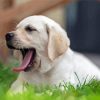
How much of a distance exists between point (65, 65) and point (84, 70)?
0.52 meters

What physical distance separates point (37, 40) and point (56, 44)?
0.71ft

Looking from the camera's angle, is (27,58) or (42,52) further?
(42,52)

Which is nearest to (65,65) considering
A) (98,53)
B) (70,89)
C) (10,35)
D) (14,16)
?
(10,35)

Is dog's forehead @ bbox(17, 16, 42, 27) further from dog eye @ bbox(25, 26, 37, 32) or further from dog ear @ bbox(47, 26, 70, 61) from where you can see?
dog ear @ bbox(47, 26, 70, 61)

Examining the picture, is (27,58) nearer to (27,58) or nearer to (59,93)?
(27,58)

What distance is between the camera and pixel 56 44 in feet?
21.4

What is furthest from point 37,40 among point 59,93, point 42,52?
point 59,93

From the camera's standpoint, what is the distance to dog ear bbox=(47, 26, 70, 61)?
6.49m

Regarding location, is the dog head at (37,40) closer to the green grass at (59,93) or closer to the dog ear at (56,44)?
the dog ear at (56,44)

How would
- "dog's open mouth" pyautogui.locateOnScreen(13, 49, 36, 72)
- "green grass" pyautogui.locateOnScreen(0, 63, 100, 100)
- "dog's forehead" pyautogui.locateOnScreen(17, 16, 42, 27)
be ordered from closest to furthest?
1. "green grass" pyautogui.locateOnScreen(0, 63, 100, 100)
2. "dog's open mouth" pyautogui.locateOnScreen(13, 49, 36, 72)
3. "dog's forehead" pyautogui.locateOnScreen(17, 16, 42, 27)

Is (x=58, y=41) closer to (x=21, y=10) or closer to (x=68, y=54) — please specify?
(x=68, y=54)

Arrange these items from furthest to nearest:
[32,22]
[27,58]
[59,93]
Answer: [32,22] → [27,58] → [59,93]

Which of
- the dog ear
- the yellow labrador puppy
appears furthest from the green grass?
the dog ear

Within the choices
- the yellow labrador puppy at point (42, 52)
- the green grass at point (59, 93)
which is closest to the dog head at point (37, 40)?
the yellow labrador puppy at point (42, 52)
